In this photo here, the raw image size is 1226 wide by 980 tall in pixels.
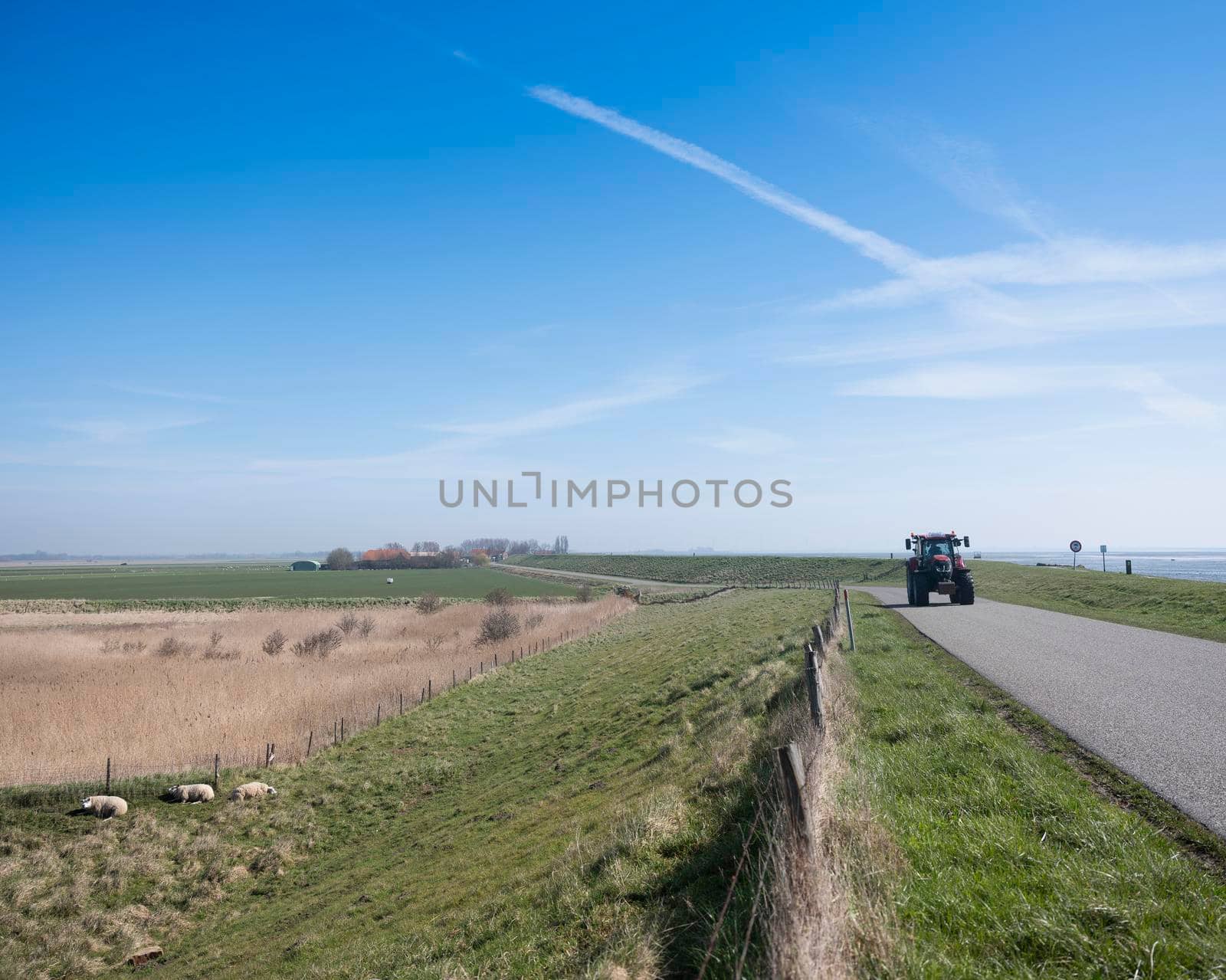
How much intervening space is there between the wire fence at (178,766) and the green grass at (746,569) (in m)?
66.7

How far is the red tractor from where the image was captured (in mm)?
32250

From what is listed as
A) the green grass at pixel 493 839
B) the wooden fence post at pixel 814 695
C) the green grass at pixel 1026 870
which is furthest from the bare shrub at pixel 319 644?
the green grass at pixel 1026 870

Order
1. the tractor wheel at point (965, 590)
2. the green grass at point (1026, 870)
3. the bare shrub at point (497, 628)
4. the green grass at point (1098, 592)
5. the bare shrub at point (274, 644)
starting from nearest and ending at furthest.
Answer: the green grass at point (1026, 870), the green grass at point (1098, 592), the tractor wheel at point (965, 590), the bare shrub at point (274, 644), the bare shrub at point (497, 628)

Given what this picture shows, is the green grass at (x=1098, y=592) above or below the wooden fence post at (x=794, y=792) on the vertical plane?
below

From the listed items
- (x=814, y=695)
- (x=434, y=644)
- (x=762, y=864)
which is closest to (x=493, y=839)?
(x=814, y=695)

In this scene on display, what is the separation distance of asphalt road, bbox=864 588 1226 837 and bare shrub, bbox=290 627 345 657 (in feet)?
113

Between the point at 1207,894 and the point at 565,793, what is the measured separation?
39.2 ft

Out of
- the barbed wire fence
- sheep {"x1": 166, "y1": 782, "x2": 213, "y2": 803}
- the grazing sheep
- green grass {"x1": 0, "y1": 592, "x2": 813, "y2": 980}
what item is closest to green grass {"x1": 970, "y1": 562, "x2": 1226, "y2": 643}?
green grass {"x1": 0, "y1": 592, "x2": 813, "y2": 980}

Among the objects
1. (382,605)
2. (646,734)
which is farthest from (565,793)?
(382,605)

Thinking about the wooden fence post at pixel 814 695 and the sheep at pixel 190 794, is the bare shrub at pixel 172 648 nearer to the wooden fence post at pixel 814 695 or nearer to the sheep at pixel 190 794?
the sheep at pixel 190 794

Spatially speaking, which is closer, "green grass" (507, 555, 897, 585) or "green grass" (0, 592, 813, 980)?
"green grass" (0, 592, 813, 980)

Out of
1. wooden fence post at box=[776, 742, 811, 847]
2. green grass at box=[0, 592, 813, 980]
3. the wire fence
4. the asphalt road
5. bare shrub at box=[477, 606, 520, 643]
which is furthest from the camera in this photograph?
bare shrub at box=[477, 606, 520, 643]

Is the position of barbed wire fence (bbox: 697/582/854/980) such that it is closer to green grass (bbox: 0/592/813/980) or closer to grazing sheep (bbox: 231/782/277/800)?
green grass (bbox: 0/592/813/980)

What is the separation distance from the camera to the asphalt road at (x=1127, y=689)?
7.80 m
